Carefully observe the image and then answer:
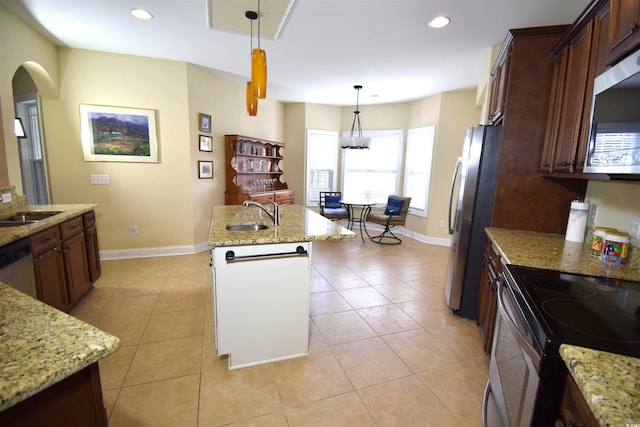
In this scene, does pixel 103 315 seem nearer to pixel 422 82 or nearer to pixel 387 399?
pixel 387 399

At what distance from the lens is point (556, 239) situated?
2.14 meters

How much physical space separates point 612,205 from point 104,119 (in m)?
4.96

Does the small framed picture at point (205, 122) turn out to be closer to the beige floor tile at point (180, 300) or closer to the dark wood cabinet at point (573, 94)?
the beige floor tile at point (180, 300)

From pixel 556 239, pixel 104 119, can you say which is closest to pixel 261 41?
pixel 104 119

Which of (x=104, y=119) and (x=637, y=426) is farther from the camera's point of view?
(x=104, y=119)

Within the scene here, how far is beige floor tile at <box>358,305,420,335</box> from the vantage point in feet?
8.24

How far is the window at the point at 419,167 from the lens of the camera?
5.30 metres

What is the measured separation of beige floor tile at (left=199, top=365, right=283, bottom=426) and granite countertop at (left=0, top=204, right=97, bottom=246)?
1.47 metres

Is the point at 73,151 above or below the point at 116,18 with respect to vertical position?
below

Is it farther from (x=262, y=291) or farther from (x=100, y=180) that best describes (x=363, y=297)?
(x=100, y=180)

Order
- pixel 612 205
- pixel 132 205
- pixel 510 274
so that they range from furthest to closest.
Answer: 1. pixel 132 205
2. pixel 612 205
3. pixel 510 274

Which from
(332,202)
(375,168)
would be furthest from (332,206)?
(375,168)

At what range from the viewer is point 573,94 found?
182 cm

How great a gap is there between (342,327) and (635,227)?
6.56 ft
